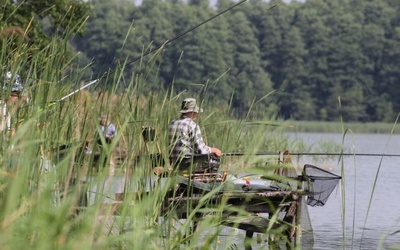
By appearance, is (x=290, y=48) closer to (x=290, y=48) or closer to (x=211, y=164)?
(x=290, y=48)

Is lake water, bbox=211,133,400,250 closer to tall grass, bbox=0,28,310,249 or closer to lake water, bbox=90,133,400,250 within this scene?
lake water, bbox=90,133,400,250

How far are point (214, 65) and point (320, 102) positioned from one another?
6098 mm

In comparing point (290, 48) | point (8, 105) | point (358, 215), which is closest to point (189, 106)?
point (8, 105)

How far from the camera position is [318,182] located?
9.44 meters

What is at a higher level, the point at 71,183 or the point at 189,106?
the point at 189,106

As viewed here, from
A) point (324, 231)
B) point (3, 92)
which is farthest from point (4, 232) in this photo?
point (324, 231)

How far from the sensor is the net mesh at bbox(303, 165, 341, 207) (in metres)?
9.33

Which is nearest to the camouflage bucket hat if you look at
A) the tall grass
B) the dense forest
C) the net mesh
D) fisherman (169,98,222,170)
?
fisherman (169,98,222,170)

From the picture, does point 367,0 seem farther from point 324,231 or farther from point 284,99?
point 324,231

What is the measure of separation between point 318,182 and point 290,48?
230ft

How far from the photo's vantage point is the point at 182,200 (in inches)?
323

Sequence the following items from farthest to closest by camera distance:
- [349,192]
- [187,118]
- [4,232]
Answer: [349,192], [187,118], [4,232]

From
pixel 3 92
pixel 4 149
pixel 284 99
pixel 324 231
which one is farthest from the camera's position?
pixel 284 99

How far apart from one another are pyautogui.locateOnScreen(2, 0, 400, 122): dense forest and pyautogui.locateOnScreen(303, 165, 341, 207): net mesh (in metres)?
52.6
